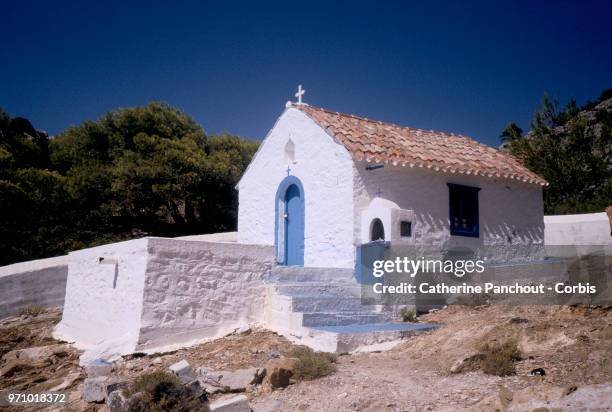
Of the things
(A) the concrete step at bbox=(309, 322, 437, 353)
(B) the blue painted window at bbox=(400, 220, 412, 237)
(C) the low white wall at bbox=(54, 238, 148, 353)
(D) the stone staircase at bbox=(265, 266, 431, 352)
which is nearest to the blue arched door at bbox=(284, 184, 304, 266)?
(D) the stone staircase at bbox=(265, 266, 431, 352)

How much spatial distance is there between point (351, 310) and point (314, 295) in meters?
0.77

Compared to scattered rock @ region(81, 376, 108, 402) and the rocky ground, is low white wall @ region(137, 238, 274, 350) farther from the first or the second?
scattered rock @ region(81, 376, 108, 402)

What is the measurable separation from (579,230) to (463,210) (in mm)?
5296

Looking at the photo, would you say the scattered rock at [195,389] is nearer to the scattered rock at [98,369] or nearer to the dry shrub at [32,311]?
the scattered rock at [98,369]

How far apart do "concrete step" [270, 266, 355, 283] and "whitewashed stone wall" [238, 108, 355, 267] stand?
0.40 meters

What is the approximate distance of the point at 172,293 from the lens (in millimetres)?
8875

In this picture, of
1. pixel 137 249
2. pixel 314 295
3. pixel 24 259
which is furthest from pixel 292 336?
pixel 24 259

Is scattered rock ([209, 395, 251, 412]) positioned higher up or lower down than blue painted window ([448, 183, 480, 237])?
lower down

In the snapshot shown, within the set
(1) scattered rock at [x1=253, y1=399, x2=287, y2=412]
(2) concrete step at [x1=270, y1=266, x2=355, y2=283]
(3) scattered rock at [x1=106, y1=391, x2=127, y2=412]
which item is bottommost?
(1) scattered rock at [x1=253, y1=399, x2=287, y2=412]

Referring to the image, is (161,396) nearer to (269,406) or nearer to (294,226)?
(269,406)

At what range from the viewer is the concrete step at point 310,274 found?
32.4 feet

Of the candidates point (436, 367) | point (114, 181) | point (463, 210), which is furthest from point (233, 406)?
point (114, 181)

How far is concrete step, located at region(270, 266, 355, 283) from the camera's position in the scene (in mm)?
9891

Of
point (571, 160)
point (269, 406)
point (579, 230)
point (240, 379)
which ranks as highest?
point (571, 160)
